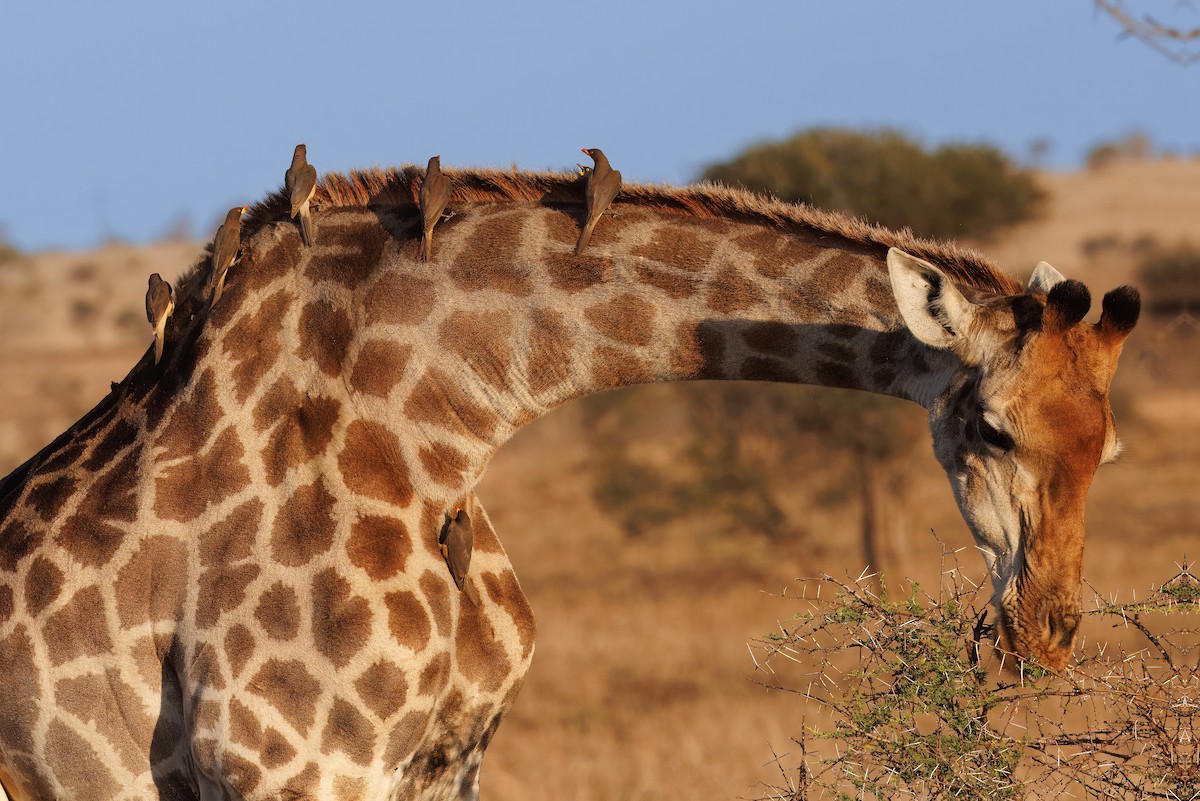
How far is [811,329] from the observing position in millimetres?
4336

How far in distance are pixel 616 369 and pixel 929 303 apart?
103 cm

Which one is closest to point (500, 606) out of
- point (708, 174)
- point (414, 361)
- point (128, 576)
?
point (414, 361)

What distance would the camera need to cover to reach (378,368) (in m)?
4.37

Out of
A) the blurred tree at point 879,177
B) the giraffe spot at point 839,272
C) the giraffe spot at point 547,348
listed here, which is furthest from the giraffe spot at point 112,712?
the blurred tree at point 879,177

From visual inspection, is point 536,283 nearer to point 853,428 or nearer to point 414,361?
point 414,361

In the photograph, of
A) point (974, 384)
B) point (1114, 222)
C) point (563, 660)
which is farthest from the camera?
point (1114, 222)

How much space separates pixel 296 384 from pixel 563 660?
9.46m

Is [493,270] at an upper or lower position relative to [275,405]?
upper

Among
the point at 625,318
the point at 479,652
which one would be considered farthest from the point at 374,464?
the point at 625,318

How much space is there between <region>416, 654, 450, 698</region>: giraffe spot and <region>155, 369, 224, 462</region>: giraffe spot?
1046 mm

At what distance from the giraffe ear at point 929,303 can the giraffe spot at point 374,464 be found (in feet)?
5.45

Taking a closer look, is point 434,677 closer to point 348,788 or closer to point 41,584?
point 348,788

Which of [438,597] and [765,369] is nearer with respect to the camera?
[438,597]

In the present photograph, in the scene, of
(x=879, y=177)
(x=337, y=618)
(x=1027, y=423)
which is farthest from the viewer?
(x=879, y=177)
